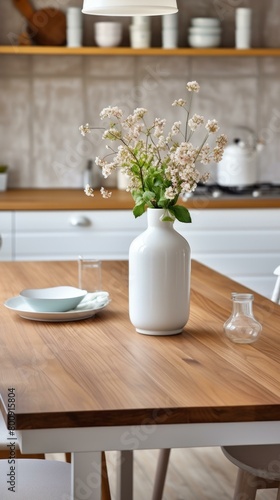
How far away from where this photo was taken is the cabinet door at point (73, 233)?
430 cm

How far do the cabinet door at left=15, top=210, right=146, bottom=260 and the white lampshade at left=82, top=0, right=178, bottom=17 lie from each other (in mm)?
2134

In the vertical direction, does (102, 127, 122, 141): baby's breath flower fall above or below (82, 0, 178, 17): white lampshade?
below

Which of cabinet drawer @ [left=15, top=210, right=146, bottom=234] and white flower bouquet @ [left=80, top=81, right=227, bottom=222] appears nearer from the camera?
white flower bouquet @ [left=80, top=81, right=227, bottom=222]

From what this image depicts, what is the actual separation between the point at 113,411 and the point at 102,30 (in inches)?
136

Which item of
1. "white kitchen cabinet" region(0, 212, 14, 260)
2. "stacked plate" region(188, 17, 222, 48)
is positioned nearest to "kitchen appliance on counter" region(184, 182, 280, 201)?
"stacked plate" region(188, 17, 222, 48)

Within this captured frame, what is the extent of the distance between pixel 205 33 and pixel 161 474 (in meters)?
2.62

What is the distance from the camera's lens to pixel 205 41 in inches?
187

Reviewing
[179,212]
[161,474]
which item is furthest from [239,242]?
[179,212]

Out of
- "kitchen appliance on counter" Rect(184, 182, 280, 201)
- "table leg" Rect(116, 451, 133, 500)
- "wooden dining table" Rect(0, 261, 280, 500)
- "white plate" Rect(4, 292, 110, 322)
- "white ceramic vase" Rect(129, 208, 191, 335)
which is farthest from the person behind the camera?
"kitchen appliance on counter" Rect(184, 182, 280, 201)

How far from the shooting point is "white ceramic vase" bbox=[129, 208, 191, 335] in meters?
2.07

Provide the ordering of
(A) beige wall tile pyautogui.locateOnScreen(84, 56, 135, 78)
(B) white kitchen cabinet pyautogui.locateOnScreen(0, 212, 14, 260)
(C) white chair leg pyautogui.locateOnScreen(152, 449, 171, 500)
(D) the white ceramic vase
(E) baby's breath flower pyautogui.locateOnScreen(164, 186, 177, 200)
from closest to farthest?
(E) baby's breath flower pyautogui.locateOnScreen(164, 186, 177, 200) < (D) the white ceramic vase < (C) white chair leg pyautogui.locateOnScreen(152, 449, 171, 500) < (B) white kitchen cabinet pyautogui.locateOnScreen(0, 212, 14, 260) < (A) beige wall tile pyautogui.locateOnScreen(84, 56, 135, 78)

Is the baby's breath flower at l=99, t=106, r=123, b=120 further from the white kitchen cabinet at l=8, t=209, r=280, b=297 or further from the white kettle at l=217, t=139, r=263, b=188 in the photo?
the white kettle at l=217, t=139, r=263, b=188

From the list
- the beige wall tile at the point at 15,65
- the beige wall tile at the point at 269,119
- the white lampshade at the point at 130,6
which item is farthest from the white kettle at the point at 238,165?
the white lampshade at the point at 130,6

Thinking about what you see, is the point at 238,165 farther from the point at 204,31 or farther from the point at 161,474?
the point at 161,474
